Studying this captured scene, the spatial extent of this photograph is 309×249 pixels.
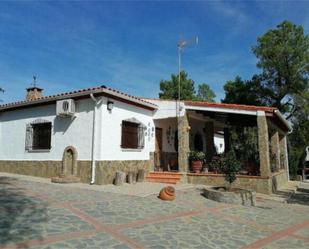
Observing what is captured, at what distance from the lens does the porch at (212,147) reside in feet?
40.2

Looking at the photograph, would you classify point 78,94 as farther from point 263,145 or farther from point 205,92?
point 205,92

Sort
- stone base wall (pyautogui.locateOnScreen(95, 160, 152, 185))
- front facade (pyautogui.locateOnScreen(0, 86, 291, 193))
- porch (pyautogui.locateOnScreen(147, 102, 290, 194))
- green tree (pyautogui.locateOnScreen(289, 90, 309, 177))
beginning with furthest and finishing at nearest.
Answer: green tree (pyautogui.locateOnScreen(289, 90, 309, 177)), porch (pyautogui.locateOnScreen(147, 102, 290, 194)), front facade (pyautogui.locateOnScreen(0, 86, 291, 193)), stone base wall (pyautogui.locateOnScreen(95, 160, 152, 185))

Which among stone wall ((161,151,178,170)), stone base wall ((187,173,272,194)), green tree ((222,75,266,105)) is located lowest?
stone base wall ((187,173,272,194))

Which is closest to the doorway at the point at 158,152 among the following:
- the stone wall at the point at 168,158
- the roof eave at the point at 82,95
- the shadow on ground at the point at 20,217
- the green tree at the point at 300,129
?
the stone wall at the point at 168,158

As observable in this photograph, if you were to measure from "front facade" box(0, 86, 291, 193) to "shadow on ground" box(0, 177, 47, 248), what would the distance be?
3.68 meters

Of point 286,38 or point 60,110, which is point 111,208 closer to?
point 60,110

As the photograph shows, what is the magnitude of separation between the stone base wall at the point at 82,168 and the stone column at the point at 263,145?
17.6 feet

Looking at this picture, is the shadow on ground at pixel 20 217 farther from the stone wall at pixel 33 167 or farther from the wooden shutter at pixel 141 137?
the wooden shutter at pixel 141 137

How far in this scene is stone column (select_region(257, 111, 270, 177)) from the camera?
12.1 m

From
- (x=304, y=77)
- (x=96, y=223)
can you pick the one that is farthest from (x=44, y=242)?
(x=304, y=77)

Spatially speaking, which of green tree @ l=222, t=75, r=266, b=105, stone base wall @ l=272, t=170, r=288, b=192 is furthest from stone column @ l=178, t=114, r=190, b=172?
green tree @ l=222, t=75, r=266, b=105

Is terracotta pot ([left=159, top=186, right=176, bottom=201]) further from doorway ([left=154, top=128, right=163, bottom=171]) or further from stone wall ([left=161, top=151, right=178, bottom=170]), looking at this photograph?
stone wall ([left=161, top=151, right=178, bottom=170])

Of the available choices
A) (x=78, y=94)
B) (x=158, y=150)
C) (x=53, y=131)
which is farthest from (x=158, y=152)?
(x=78, y=94)

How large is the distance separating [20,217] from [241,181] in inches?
350
